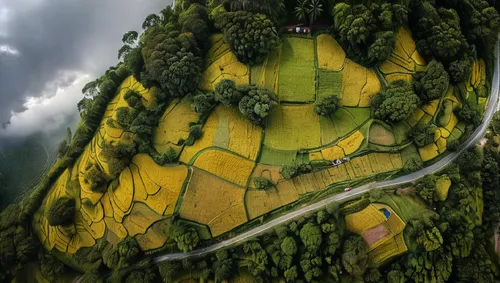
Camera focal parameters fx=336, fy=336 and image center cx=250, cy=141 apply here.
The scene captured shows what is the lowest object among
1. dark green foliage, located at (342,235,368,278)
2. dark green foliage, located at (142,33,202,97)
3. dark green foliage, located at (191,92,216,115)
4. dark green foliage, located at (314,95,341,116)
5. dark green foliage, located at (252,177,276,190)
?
dark green foliage, located at (342,235,368,278)

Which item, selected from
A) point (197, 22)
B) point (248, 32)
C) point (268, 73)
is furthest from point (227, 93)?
point (197, 22)

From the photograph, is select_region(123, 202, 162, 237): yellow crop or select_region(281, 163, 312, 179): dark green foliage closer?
select_region(281, 163, 312, 179): dark green foliage

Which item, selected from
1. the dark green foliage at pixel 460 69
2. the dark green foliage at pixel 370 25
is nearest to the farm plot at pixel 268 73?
the dark green foliage at pixel 370 25

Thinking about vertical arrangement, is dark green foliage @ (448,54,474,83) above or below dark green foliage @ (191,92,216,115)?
below

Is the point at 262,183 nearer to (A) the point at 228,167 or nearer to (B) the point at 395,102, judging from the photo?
(A) the point at 228,167

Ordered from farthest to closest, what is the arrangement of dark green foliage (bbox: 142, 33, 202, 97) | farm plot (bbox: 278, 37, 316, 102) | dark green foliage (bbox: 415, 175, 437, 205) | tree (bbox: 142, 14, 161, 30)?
tree (bbox: 142, 14, 161, 30) < farm plot (bbox: 278, 37, 316, 102) < dark green foliage (bbox: 142, 33, 202, 97) < dark green foliage (bbox: 415, 175, 437, 205)

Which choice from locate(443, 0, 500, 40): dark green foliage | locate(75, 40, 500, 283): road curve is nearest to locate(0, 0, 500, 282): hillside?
locate(75, 40, 500, 283): road curve

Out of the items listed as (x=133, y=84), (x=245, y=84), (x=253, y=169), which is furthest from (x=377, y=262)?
(x=133, y=84)

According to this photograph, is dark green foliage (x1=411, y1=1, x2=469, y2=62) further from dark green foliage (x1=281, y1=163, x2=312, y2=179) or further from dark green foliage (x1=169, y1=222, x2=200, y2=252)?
dark green foliage (x1=169, y1=222, x2=200, y2=252)
